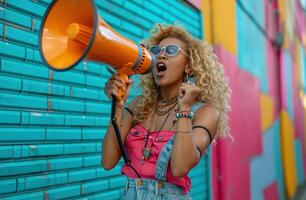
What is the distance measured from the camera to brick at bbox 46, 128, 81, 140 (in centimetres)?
245

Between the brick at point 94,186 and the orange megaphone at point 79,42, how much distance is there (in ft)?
4.31

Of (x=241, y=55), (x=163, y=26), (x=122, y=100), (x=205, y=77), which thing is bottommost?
(x=122, y=100)

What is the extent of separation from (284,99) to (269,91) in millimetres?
1647

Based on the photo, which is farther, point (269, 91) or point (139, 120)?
point (269, 91)

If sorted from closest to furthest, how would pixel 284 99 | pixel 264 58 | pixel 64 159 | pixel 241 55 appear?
pixel 64 159, pixel 241 55, pixel 264 58, pixel 284 99

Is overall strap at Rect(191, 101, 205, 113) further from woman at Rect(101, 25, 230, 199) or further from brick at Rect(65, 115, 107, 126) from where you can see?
brick at Rect(65, 115, 107, 126)

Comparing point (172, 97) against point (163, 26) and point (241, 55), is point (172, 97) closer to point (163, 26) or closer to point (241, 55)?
point (163, 26)

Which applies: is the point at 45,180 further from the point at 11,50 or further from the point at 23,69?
the point at 11,50

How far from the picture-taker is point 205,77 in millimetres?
1998

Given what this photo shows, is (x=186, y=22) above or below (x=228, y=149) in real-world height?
above

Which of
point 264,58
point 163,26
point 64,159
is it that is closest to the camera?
point 163,26

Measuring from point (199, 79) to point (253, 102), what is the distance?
15.0ft

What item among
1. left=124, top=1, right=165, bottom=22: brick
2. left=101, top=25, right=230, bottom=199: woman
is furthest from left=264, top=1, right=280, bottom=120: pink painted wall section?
left=101, top=25, right=230, bottom=199: woman

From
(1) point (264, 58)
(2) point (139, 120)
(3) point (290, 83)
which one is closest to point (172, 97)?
(2) point (139, 120)
